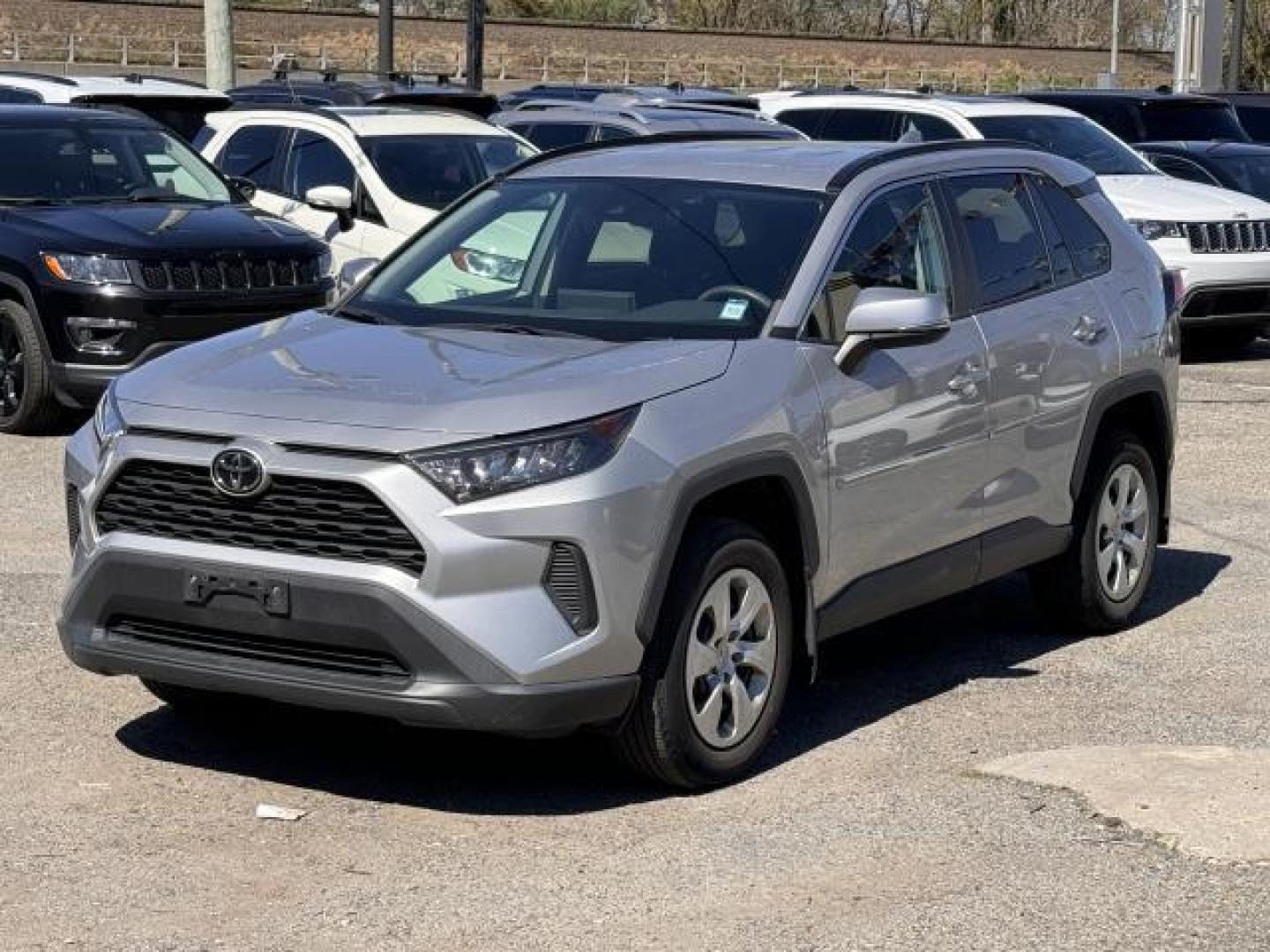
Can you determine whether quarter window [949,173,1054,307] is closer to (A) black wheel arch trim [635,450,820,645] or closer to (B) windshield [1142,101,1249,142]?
(A) black wheel arch trim [635,450,820,645]

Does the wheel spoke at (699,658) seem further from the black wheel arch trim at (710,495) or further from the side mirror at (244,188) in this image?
the side mirror at (244,188)

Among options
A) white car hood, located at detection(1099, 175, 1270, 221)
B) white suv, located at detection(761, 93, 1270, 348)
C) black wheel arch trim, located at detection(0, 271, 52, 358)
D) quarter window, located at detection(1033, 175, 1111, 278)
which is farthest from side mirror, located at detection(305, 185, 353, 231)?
quarter window, located at detection(1033, 175, 1111, 278)

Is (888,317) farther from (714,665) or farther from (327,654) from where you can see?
(327,654)

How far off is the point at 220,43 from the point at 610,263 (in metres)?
17.6

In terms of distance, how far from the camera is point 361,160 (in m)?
15.2

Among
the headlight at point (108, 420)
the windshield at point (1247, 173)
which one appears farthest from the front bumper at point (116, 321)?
the windshield at point (1247, 173)

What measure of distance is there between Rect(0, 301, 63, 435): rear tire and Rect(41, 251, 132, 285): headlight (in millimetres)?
303

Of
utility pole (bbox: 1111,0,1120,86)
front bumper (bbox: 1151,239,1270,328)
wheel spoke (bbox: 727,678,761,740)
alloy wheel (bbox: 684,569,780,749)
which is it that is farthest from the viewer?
utility pole (bbox: 1111,0,1120,86)

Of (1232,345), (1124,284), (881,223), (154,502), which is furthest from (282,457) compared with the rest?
(1232,345)

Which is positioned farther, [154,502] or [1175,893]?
[154,502]

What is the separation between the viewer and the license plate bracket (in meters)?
5.92

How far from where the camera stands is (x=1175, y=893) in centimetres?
563

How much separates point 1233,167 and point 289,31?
185 feet

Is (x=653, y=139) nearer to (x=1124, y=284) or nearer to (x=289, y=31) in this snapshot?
(x=1124, y=284)
